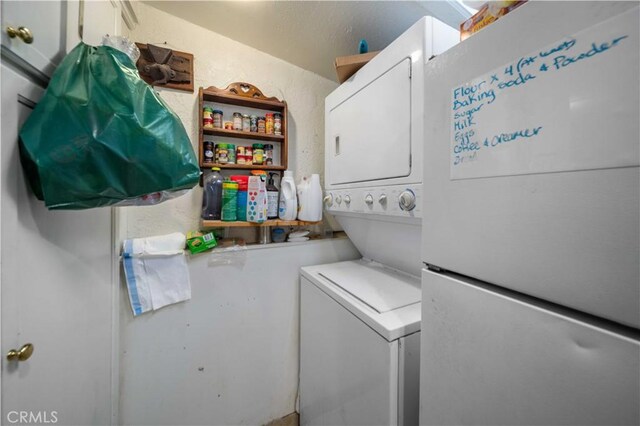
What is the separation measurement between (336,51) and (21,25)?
1.81 meters

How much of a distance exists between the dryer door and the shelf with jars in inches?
18.2

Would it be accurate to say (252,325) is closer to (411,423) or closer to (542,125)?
(411,423)

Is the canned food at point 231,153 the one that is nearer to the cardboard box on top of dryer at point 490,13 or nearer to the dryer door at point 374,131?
the dryer door at point 374,131

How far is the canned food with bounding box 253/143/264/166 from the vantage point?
1.91 meters

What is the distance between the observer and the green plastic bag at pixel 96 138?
2.55 ft

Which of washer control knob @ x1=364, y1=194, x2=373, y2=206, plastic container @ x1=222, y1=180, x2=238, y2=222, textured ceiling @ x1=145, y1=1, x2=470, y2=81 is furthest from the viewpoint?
plastic container @ x1=222, y1=180, x2=238, y2=222

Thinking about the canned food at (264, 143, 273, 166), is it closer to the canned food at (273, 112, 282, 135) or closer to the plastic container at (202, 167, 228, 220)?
the canned food at (273, 112, 282, 135)

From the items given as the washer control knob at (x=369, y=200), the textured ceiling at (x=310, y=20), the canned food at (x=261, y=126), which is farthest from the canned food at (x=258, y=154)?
the washer control knob at (x=369, y=200)

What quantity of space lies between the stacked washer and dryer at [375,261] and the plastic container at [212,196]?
82 cm

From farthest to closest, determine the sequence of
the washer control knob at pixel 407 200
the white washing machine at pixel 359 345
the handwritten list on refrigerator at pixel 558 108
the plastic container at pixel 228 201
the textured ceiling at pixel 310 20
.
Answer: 1. the plastic container at pixel 228 201
2. the textured ceiling at pixel 310 20
3. the washer control knob at pixel 407 200
4. the white washing machine at pixel 359 345
5. the handwritten list on refrigerator at pixel 558 108

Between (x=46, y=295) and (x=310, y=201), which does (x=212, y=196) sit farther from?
(x=46, y=295)

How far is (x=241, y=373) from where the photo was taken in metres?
1.85

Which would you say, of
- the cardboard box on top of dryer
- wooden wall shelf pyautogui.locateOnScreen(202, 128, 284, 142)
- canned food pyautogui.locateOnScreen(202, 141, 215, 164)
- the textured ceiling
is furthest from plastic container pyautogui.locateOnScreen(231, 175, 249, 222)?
the cardboard box on top of dryer

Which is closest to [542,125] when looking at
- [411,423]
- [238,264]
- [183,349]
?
[411,423]
